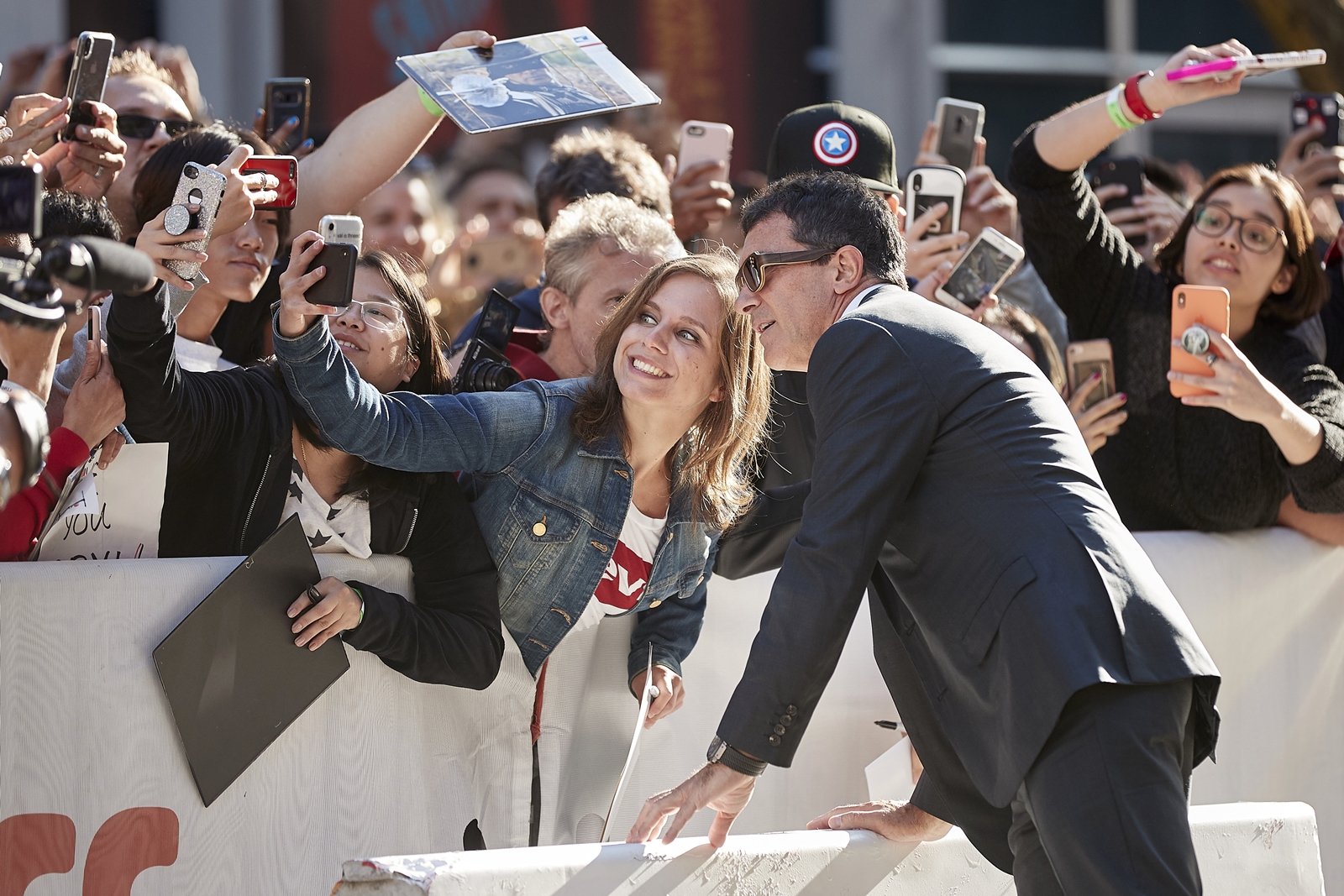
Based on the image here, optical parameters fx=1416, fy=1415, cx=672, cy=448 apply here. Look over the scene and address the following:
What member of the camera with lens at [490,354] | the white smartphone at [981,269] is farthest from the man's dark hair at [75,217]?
the white smartphone at [981,269]

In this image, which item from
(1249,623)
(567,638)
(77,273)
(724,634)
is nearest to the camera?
(77,273)

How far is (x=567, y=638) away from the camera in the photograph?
3.32 meters

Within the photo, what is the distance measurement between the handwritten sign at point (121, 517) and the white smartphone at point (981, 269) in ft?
6.63

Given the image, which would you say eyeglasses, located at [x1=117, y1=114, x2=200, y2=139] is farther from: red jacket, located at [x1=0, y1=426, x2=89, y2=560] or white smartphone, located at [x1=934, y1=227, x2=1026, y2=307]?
white smartphone, located at [x1=934, y1=227, x2=1026, y2=307]

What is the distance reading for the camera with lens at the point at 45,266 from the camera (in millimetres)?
1770

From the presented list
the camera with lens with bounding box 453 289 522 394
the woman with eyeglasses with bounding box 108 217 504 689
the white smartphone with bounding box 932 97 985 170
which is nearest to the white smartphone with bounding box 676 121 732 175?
the white smartphone with bounding box 932 97 985 170

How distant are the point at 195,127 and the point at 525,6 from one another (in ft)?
18.0

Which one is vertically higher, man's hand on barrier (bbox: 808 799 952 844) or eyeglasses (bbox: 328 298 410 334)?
eyeglasses (bbox: 328 298 410 334)

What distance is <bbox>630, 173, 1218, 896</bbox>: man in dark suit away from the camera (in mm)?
2197

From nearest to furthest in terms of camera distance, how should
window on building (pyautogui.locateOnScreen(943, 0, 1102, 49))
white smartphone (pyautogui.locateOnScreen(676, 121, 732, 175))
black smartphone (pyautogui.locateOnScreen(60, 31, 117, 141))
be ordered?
black smartphone (pyautogui.locateOnScreen(60, 31, 117, 141)) < white smartphone (pyautogui.locateOnScreen(676, 121, 732, 175)) < window on building (pyautogui.locateOnScreen(943, 0, 1102, 49))

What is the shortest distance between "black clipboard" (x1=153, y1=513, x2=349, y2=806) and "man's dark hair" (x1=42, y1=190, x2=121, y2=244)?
2.46ft

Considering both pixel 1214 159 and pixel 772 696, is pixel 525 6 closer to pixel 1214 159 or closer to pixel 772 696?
pixel 1214 159

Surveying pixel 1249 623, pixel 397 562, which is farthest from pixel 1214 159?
pixel 397 562

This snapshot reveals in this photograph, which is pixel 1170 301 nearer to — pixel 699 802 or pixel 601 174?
pixel 601 174
